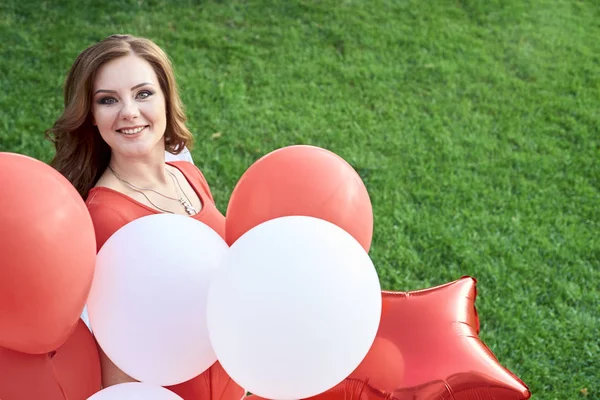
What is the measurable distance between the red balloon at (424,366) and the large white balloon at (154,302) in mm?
356

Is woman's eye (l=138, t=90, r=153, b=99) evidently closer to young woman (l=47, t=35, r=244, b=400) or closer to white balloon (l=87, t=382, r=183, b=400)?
young woman (l=47, t=35, r=244, b=400)

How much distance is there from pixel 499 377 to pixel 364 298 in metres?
0.48

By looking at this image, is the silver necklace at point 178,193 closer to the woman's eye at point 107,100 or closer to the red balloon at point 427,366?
the woman's eye at point 107,100

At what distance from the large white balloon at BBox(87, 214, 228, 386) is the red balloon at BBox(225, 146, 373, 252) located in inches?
6.1

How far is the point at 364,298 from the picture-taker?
1.30 metres

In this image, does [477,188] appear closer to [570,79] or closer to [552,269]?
[552,269]

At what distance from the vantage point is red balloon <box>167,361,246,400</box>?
1740 millimetres

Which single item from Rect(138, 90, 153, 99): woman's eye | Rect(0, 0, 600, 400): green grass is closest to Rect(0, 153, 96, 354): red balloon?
Rect(138, 90, 153, 99): woman's eye

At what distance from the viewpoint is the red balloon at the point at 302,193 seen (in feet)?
4.92

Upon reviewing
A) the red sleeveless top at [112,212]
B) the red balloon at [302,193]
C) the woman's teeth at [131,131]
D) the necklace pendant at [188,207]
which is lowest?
the necklace pendant at [188,207]

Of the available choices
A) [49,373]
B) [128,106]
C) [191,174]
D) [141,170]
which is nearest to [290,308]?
[49,373]

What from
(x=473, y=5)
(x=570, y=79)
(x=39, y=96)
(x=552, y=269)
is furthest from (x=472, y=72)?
(x=39, y=96)

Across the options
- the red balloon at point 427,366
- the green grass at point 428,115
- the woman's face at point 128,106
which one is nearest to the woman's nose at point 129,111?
the woman's face at point 128,106

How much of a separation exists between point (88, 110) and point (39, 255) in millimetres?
702
